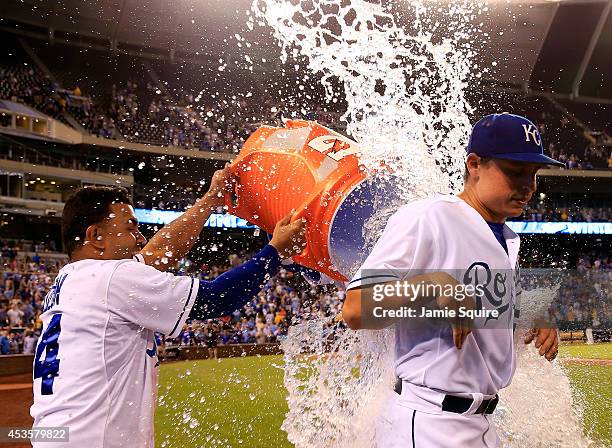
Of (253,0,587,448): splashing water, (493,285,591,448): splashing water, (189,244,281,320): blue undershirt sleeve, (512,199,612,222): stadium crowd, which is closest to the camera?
(189,244,281,320): blue undershirt sleeve

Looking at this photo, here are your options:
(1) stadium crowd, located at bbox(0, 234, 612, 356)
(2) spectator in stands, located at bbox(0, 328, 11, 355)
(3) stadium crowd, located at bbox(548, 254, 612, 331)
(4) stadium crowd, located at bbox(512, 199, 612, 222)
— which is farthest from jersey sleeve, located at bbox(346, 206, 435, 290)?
(4) stadium crowd, located at bbox(512, 199, 612, 222)

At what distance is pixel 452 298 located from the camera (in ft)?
5.29

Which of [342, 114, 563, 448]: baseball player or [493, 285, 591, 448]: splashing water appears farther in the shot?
[493, 285, 591, 448]: splashing water

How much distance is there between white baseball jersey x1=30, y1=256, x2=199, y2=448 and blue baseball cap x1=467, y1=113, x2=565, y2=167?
3.87 ft

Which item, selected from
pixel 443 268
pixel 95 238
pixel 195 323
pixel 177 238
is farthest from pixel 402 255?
pixel 195 323

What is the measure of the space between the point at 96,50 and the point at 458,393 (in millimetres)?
24293

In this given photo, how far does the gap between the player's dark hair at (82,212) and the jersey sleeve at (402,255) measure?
3.93 feet

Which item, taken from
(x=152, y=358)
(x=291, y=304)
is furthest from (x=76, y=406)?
(x=291, y=304)

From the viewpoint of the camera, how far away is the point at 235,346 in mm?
14438

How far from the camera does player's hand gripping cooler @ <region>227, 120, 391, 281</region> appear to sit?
2561 mm

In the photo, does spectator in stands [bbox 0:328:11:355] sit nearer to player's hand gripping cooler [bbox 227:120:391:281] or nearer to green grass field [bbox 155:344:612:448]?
green grass field [bbox 155:344:612:448]

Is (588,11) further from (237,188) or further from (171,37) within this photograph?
(237,188)

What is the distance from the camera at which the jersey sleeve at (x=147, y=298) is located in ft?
7.36

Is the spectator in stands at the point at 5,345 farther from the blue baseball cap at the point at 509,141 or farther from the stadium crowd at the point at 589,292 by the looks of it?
the blue baseball cap at the point at 509,141
